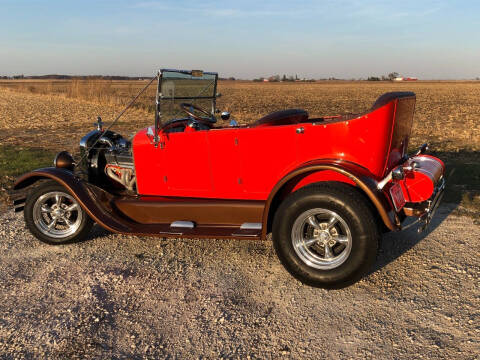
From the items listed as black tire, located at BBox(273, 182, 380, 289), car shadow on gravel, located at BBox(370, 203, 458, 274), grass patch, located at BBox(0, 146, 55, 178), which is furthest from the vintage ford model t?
grass patch, located at BBox(0, 146, 55, 178)

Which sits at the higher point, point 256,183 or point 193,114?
point 193,114

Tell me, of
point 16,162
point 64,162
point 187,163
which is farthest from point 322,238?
point 16,162

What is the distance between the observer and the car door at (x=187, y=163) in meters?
4.18

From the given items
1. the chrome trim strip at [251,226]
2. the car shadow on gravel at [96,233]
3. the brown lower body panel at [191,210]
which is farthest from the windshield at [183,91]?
the car shadow on gravel at [96,233]

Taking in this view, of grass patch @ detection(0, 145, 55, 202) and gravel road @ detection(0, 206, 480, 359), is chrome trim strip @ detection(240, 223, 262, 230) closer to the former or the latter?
gravel road @ detection(0, 206, 480, 359)

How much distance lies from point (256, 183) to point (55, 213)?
7.95 ft

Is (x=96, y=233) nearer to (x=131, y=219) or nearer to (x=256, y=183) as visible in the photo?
(x=131, y=219)

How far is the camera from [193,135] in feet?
13.7

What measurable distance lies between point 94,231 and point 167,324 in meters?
2.42

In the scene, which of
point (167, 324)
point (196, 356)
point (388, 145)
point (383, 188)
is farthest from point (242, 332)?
point (388, 145)

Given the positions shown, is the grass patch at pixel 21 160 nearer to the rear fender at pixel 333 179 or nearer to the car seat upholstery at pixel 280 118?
the car seat upholstery at pixel 280 118

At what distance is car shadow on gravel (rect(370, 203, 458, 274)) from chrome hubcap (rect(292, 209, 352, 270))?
61cm

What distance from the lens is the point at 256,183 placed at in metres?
4.11

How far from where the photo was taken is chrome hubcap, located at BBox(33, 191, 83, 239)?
4.58 meters
